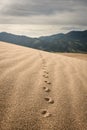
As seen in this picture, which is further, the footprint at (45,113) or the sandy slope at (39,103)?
the footprint at (45,113)

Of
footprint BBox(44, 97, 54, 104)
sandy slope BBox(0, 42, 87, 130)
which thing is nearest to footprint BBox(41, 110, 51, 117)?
sandy slope BBox(0, 42, 87, 130)

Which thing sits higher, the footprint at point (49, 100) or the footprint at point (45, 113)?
the footprint at point (49, 100)

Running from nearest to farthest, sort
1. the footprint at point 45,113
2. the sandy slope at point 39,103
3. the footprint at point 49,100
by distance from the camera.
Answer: the sandy slope at point 39,103 → the footprint at point 45,113 → the footprint at point 49,100

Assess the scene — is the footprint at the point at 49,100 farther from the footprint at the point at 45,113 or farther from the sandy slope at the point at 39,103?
the footprint at the point at 45,113

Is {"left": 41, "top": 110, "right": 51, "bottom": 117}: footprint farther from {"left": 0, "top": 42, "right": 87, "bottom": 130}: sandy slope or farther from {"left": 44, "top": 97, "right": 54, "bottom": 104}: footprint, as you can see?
{"left": 44, "top": 97, "right": 54, "bottom": 104}: footprint

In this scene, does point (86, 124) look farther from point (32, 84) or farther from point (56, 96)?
point (32, 84)

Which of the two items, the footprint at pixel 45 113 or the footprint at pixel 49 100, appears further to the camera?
the footprint at pixel 49 100

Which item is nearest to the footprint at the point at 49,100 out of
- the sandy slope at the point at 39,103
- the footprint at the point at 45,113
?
the sandy slope at the point at 39,103

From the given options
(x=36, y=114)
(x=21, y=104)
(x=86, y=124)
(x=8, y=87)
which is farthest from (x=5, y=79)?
(x=86, y=124)

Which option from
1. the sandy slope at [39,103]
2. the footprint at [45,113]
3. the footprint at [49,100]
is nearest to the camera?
the sandy slope at [39,103]

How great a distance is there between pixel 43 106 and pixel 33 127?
0.44 m

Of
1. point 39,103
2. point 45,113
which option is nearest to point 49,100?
point 39,103

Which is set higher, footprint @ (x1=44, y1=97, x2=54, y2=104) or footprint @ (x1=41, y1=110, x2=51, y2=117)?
footprint @ (x1=44, y1=97, x2=54, y2=104)

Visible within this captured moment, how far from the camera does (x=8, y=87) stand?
8.14 ft
